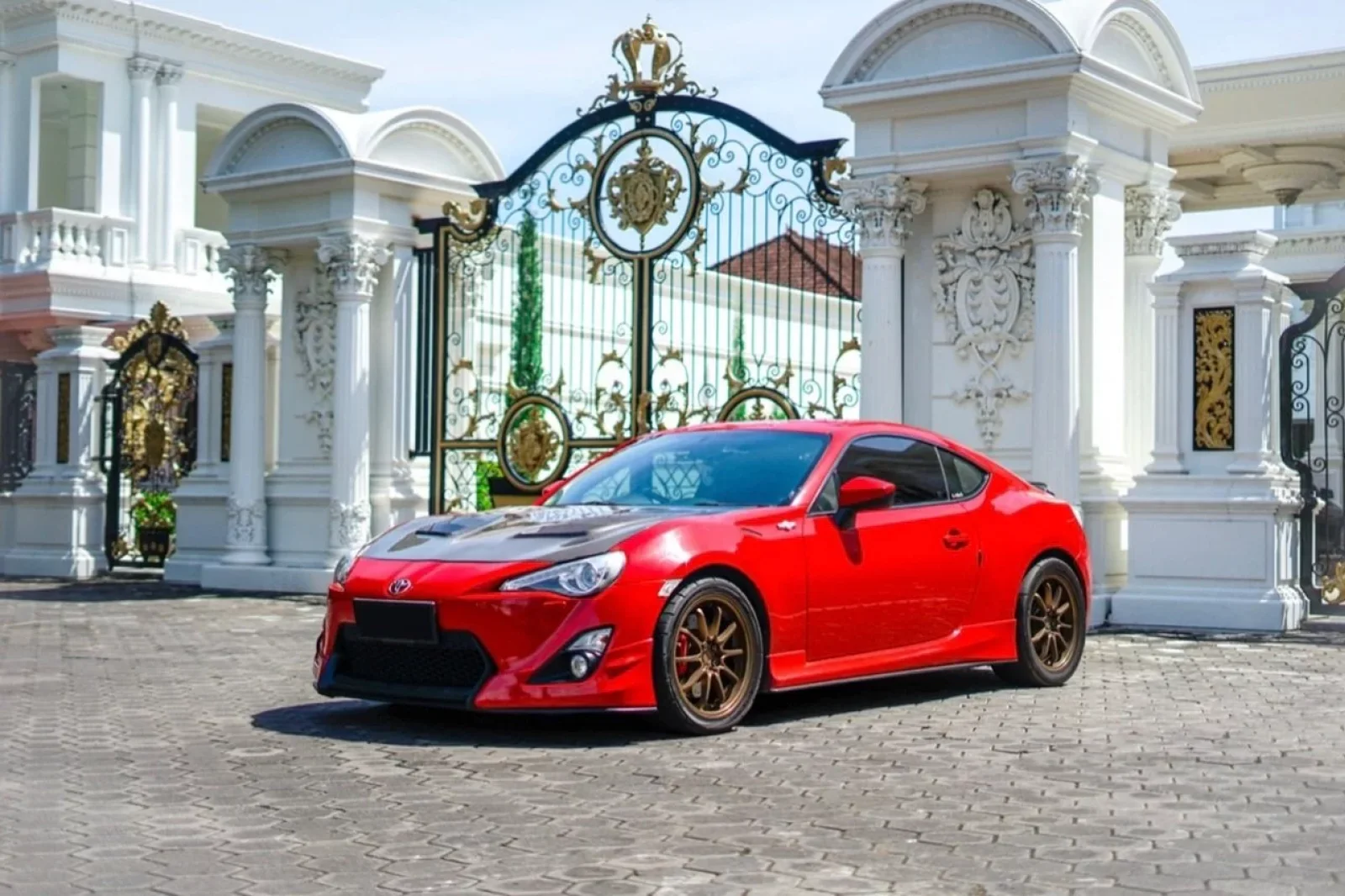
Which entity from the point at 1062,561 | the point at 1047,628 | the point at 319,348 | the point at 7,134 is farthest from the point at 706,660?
the point at 7,134

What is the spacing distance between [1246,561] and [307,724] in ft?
25.0

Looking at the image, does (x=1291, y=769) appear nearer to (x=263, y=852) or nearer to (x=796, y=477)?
(x=796, y=477)

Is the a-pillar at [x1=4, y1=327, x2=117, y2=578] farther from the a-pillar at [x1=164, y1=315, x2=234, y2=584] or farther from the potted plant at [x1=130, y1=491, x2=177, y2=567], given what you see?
the a-pillar at [x1=164, y1=315, x2=234, y2=584]

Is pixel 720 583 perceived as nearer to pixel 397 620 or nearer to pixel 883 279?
pixel 397 620

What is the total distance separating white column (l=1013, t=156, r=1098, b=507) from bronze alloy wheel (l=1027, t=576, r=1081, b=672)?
3644 millimetres

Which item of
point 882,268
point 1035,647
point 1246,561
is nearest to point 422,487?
point 882,268

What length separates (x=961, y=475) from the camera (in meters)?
10.1

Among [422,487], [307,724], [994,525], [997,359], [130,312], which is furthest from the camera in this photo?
[130,312]

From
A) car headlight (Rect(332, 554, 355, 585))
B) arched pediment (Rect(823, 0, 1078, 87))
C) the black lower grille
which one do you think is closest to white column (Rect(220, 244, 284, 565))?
arched pediment (Rect(823, 0, 1078, 87))

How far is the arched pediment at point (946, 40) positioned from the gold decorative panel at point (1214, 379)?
2237 millimetres

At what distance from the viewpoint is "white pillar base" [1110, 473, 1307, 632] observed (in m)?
13.8

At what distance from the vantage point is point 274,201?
19375 millimetres

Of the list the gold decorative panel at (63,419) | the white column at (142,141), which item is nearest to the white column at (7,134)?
the white column at (142,141)

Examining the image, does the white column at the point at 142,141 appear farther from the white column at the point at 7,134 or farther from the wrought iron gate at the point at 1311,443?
the wrought iron gate at the point at 1311,443
